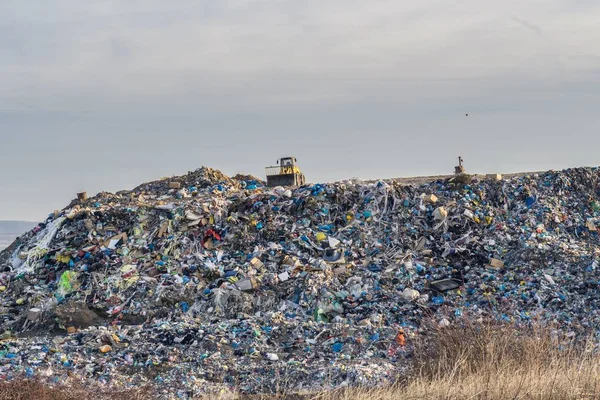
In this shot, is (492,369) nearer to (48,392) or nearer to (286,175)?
(48,392)

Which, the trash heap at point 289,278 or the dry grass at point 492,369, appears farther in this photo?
the trash heap at point 289,278

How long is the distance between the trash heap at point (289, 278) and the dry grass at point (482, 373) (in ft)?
2.42

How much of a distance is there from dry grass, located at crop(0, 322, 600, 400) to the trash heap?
2.42 feet

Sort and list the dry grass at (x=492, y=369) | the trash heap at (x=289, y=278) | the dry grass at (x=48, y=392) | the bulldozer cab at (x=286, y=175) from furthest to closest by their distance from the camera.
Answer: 1. the bulldozer cab at (x=286, y=175)
2. the trash heap at (x=289, y=278)
3. the dry grass at (x=48, y=392)
4. the dry grass at (x=492, y=369)

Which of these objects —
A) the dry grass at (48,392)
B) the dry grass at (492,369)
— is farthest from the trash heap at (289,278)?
the dry grass at (48,392)

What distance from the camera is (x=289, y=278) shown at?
44.9ft

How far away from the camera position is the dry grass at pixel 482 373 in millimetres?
6750

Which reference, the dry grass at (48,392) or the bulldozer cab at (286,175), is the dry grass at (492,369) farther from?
the bulldozer cab at (286,175)

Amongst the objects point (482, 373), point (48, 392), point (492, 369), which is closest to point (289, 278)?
point (482, 373)

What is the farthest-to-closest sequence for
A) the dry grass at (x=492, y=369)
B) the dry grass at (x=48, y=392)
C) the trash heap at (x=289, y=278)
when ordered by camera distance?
the trash heap at (x=289, y=278)
the dry grass at (x=48, y=392)
the dry grass at (x=492, y=369)

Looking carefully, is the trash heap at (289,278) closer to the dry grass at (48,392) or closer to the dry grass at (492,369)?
the dry grass at (492,369)

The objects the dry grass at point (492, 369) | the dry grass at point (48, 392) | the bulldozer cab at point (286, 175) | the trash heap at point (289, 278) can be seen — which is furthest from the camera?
the bulldozer cab at point (286, 175)

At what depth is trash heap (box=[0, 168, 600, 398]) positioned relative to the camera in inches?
416

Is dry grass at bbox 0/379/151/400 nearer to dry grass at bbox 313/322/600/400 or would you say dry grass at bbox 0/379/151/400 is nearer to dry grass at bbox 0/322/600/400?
dry grass at bbox 0/322/600/400
